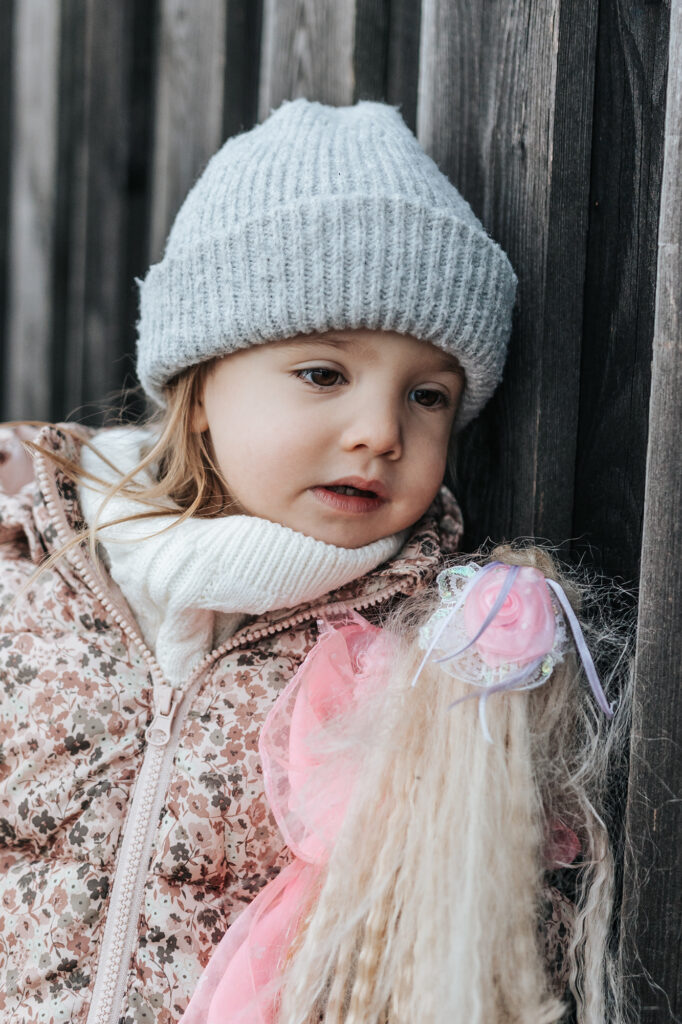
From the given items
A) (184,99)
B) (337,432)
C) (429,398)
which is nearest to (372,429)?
(337,432)

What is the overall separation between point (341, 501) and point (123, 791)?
533 mm

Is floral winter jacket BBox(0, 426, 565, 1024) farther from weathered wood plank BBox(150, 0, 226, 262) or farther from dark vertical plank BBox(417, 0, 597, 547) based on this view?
weathered wood plank BBox(150, 0, 226, 262)

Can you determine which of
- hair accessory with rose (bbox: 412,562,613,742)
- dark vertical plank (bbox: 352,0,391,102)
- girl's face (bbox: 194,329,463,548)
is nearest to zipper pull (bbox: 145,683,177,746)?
girl's face (bbox: 194,329,463,548)

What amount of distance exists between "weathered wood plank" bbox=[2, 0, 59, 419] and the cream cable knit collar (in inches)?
66.6

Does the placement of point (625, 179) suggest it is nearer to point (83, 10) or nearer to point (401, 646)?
point (401, 646)

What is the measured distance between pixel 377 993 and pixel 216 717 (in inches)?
18.1

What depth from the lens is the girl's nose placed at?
137cm

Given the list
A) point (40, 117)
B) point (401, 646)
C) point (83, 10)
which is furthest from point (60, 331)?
point (401, 646)

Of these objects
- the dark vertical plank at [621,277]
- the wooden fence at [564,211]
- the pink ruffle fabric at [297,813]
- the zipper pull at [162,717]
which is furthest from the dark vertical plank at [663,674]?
the zipper pull at [162,717]

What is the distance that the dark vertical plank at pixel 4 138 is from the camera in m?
3.02

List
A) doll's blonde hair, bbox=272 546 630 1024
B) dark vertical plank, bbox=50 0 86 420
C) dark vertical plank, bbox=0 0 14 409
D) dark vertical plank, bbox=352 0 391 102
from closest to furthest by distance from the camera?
1. doll's blonde hair, bbox=272 546 630 1024
2. dark vertical plank, bbox=352 0 391 102
3. dark vertical plank, bbox=50 0 86 420
4. dark vertical plank, bbox=0 0 14 409

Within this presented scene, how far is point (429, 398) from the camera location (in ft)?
4.97

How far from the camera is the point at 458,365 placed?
1.51 meters

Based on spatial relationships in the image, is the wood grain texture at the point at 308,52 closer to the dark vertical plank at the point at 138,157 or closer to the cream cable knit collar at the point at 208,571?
the dark vertical plank at the point at 138,157
